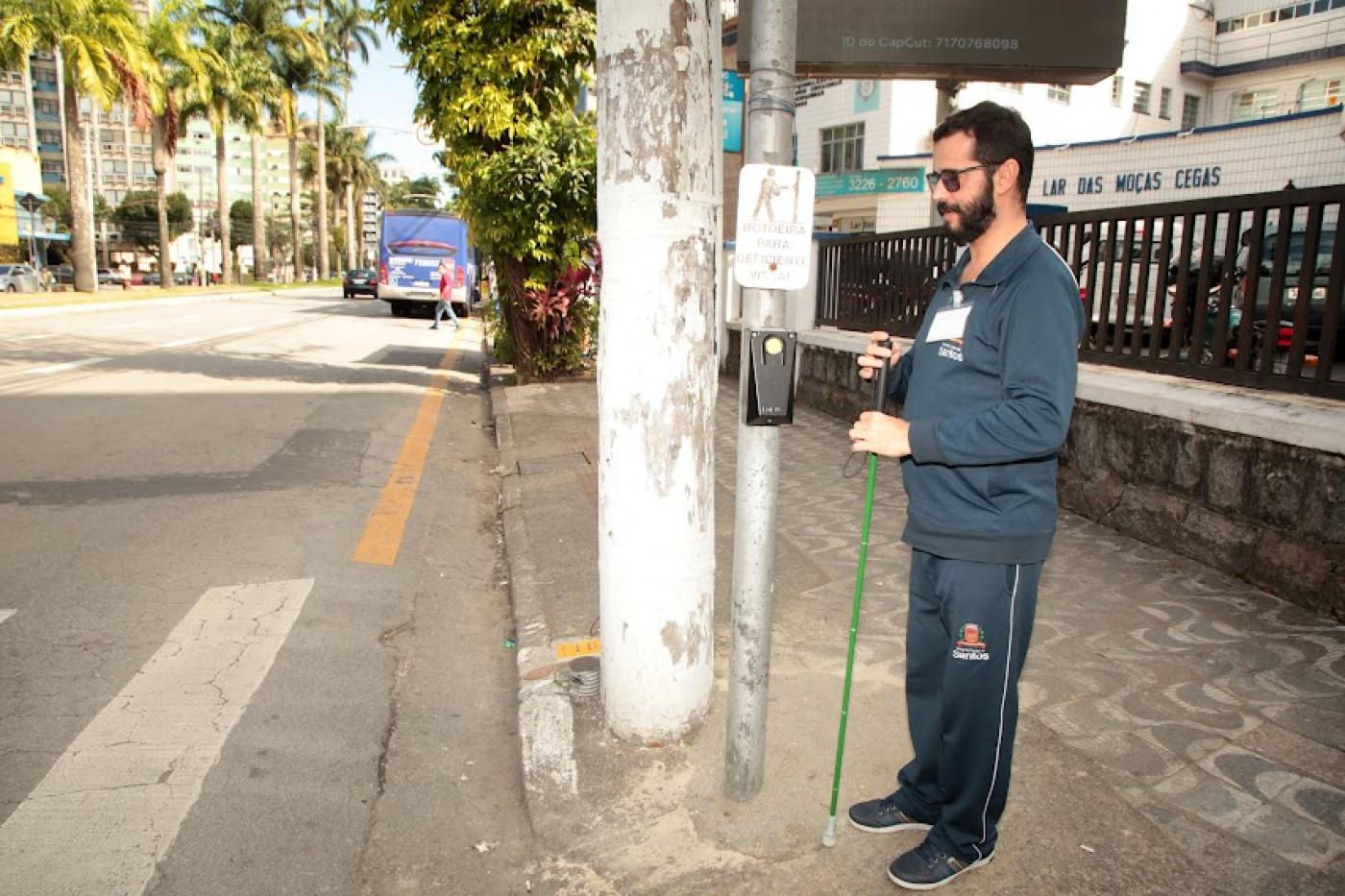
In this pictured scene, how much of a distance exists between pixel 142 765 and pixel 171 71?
47593 mm

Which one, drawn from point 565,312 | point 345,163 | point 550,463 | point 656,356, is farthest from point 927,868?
point 345,163

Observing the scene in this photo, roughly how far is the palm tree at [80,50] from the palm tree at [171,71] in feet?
11.0

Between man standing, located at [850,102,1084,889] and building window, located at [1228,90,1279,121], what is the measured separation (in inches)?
1395

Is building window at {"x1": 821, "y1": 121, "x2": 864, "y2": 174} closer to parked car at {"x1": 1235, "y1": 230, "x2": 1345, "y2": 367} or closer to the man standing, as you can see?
parked car at {"x1": 1235, "y1": 230, "x2": 1345, "y2": 367}

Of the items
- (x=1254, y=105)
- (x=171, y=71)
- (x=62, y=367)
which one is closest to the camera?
(x=62, y=367)

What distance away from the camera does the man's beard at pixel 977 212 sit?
2.15 m

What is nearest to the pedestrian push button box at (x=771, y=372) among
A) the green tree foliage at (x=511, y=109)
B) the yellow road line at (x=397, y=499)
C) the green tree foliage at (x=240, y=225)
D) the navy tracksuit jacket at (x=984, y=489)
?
the navy tracksuit jacket at (x=984, y=489)

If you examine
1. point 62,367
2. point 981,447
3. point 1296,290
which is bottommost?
point 62,367

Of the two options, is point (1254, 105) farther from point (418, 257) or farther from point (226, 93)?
point (226, 93)

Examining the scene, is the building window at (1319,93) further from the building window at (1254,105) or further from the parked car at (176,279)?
the parked car at (176,279)

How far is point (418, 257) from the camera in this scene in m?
28.3

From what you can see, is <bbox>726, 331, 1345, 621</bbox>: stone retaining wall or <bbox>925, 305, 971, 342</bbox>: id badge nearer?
<bbox>925, 305, 971, 342</bbox>: id badge

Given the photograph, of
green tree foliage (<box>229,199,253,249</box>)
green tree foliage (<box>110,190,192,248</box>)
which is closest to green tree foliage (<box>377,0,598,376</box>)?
green tree foliage (<box>110,190,192,248</box>)

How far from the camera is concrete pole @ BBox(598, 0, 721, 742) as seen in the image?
2686mm
